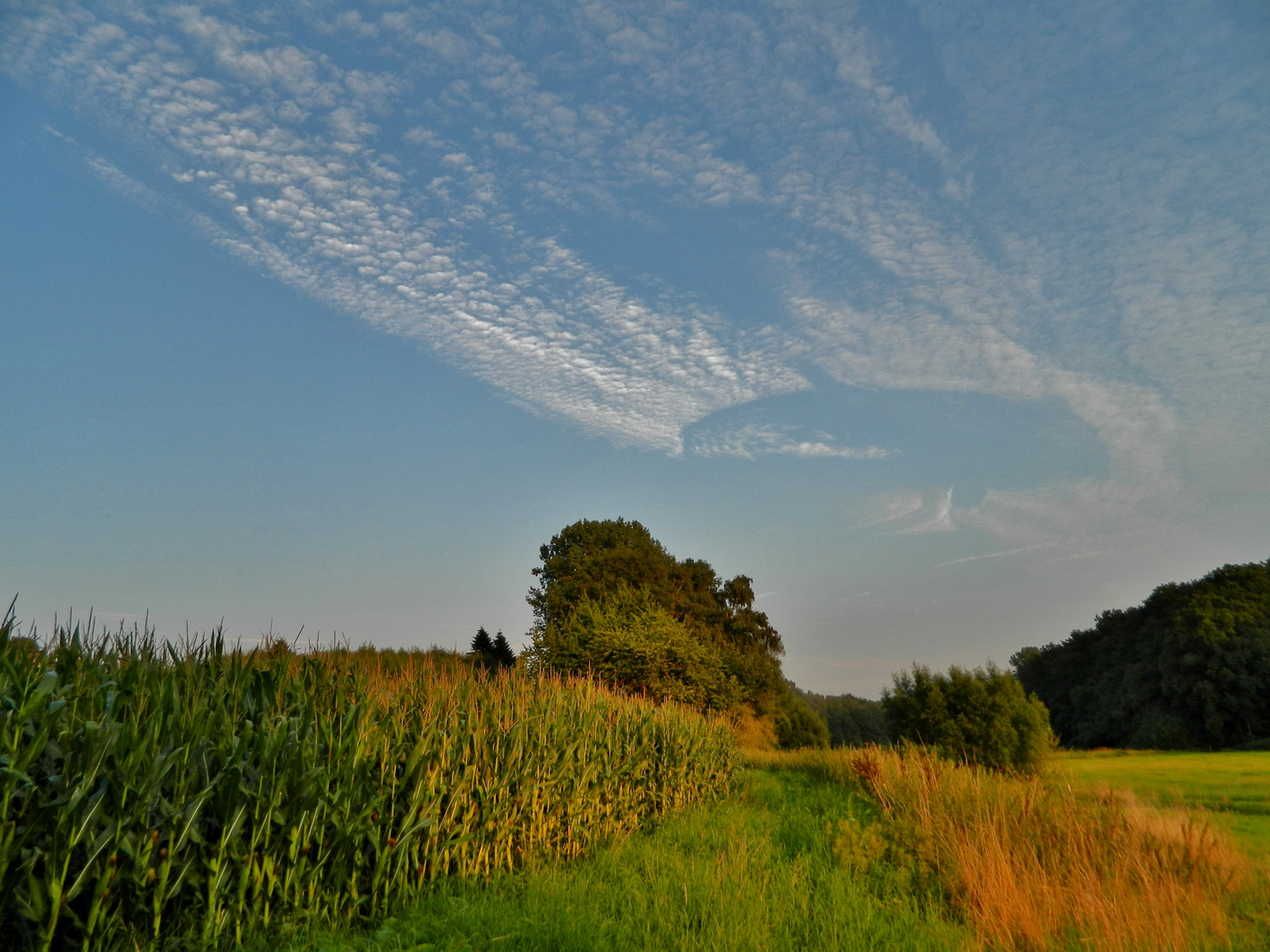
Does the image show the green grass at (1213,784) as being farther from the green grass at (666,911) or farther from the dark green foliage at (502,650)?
the dark green foliage at (502,650)

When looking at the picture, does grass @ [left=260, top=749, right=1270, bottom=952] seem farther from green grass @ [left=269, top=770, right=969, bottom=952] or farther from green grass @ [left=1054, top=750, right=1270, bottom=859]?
green grass @ [left=1054, top=750, right=1270, bottom=859]

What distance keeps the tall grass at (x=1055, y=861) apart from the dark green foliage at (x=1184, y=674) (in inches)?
1416

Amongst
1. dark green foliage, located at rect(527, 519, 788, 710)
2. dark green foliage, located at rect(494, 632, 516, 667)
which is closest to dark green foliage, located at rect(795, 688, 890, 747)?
dark green foliage, located at rect(527, 519, 788, 710)

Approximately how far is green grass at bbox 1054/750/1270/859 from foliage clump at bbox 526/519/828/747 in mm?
9590

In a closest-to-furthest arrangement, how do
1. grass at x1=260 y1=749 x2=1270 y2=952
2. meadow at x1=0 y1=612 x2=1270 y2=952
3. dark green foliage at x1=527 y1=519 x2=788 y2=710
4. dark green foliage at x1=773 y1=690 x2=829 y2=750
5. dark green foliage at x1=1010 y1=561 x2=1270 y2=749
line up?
meadow at x1=0 y1=612 x2=1270 y2=952, grass at x1=260 y1=749 x2=1270 y2=952, dark green foliage at x1=527 y1=519 x2=788 y2=710, dark green foliage at x1=1010 y1=561 x2=1270 y2=749, dark green foliage at x1=773 y1=690 x2=829 y2=750

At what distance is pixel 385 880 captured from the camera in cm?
543

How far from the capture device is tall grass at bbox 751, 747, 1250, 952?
235 inches

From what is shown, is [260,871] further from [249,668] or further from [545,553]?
[545,553]

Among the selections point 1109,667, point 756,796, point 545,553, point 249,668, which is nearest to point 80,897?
point 249,668

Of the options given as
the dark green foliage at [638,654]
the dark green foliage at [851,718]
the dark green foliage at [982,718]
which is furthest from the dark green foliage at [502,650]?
the dark green foliage at [851,718]

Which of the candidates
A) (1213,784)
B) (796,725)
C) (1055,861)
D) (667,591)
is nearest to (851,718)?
(796,725)

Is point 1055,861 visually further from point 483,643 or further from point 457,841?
point 483,643

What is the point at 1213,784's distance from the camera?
16234 millimetres

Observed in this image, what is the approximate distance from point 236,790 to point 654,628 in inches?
625
